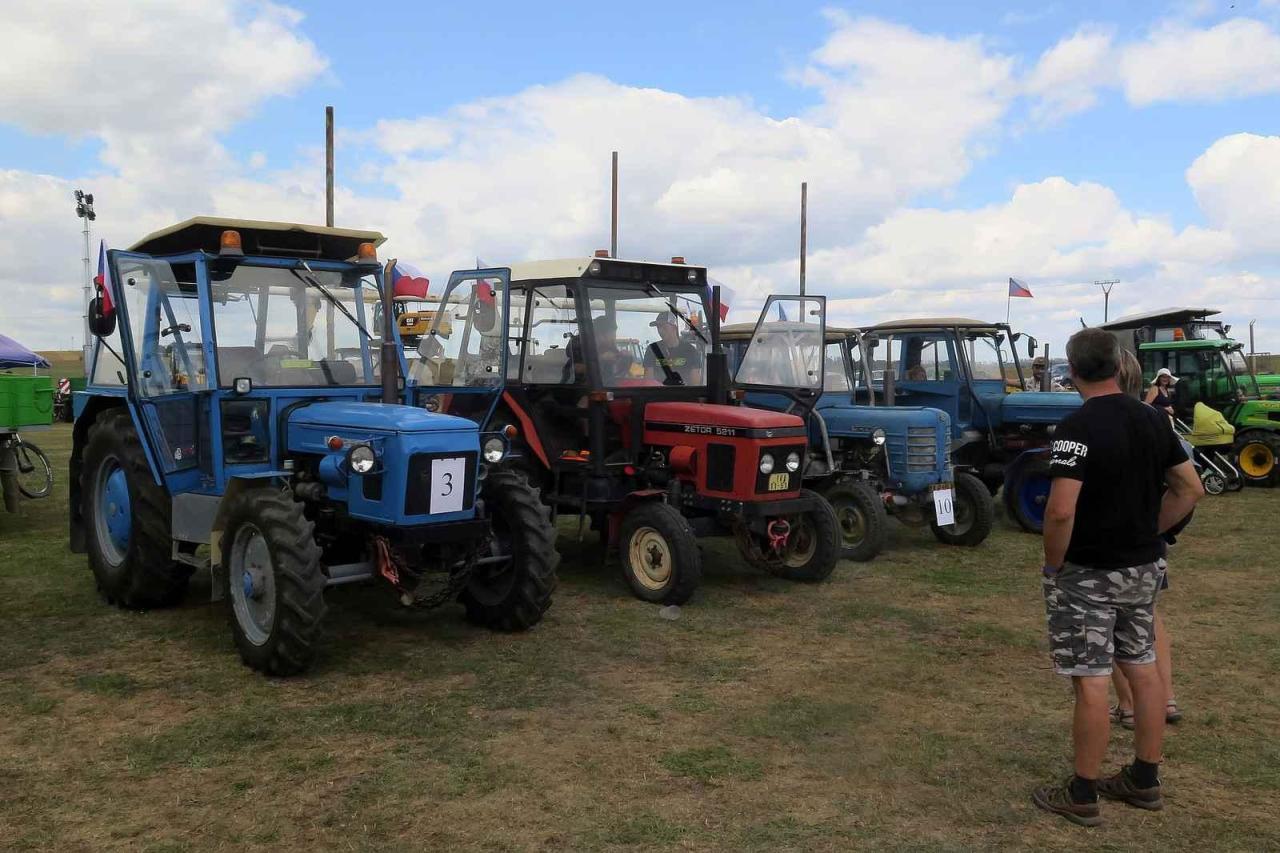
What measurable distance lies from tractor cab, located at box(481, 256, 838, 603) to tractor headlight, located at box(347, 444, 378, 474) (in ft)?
6.18

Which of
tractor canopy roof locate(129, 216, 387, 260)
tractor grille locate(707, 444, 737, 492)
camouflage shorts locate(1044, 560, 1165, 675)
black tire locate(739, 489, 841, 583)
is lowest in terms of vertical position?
black tire locate(739, 489, 841, 583)

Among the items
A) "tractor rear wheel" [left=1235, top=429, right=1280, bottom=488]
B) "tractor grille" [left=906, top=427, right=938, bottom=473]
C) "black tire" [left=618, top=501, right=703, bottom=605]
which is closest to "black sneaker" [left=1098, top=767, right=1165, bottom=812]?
"black tire" [left=618, top=501, right=703, bottom=605]

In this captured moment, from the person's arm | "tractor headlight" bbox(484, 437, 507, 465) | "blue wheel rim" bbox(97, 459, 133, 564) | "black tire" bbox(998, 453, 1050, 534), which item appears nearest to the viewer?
the person's arm

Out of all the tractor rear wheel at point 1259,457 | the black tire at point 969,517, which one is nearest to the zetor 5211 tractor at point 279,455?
the black tire at point 969,517

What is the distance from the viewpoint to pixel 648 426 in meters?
7.15

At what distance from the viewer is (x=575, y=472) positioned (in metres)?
7.23

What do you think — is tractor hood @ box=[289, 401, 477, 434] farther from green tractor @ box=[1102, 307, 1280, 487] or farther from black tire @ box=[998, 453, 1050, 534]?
green tractor @ box=[1102, 307, 1280, 487]

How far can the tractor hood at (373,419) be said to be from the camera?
5004 mm

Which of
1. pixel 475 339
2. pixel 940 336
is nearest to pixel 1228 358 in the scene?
pixel 940 336

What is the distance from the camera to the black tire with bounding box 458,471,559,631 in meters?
5.55

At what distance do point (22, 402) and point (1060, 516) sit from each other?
941 centimetres

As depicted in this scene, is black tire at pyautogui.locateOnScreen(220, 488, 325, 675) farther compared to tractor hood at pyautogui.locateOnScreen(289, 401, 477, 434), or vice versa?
tractor hood at pyautogui.locateOnScreen(289, 401, 477, 434)

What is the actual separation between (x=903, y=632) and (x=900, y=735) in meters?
1.80

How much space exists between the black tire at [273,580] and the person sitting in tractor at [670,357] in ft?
9.82
